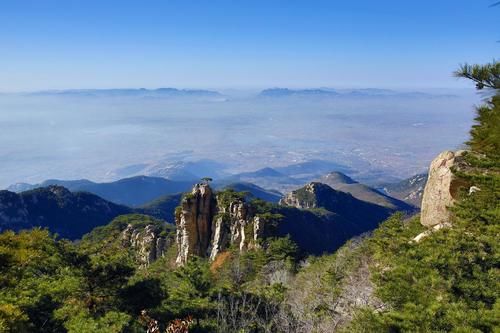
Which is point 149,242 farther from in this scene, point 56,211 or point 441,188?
point 56,211

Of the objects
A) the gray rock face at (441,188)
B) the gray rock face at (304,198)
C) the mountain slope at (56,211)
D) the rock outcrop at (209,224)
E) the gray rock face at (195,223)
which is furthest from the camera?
the gray rock face at (304,198)

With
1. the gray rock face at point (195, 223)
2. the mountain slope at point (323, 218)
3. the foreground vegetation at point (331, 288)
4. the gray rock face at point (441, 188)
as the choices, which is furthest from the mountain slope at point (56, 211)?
the gray rock face at point (441, 188)

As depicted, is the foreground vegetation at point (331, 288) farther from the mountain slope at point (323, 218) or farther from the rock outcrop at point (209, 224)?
the mountain slope at point (323, 218)

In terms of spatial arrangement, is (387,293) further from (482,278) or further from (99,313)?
(99,313)

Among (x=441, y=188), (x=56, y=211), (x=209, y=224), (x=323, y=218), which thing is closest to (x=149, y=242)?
(x=209, y=224)

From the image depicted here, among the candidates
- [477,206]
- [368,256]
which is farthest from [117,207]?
[477,206]

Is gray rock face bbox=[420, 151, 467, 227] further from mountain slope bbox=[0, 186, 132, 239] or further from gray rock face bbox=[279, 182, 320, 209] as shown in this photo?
mountain slope bbox=[0, 186, 132, 239]
